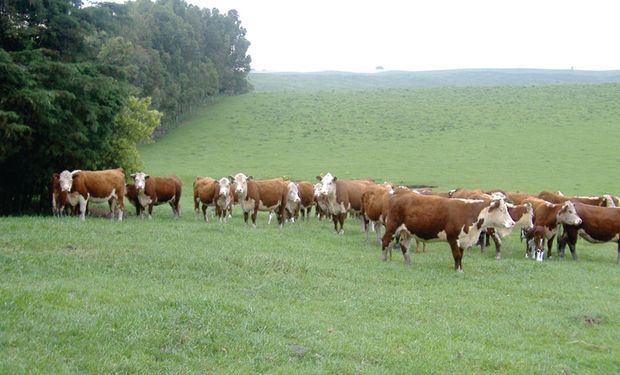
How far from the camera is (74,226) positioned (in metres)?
17.3

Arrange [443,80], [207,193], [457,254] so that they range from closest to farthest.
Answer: [457,254] < [207,193] < [443,80]

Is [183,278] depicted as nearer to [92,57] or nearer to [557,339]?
[557,339]

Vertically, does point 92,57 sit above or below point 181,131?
above

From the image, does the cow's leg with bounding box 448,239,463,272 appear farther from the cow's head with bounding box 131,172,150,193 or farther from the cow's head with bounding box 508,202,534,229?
the cow's head with bounding box 131,172,150,193

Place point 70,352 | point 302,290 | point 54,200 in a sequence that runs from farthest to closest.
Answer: point 54,200 → point 302,290 → point 70,352

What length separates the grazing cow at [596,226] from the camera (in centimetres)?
1916

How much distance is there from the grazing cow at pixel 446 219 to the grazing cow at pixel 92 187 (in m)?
10.7

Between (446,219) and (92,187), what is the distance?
12.6 m

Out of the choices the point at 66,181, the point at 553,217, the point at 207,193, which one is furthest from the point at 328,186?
the point at 66,181

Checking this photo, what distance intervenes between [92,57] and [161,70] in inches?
1235

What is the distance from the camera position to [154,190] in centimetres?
2503

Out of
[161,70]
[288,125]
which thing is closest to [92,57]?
[161,70]

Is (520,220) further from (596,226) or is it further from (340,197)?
(340,197)

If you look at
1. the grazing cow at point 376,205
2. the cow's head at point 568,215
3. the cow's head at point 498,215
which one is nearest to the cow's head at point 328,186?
the grazing cow at point 376,205
